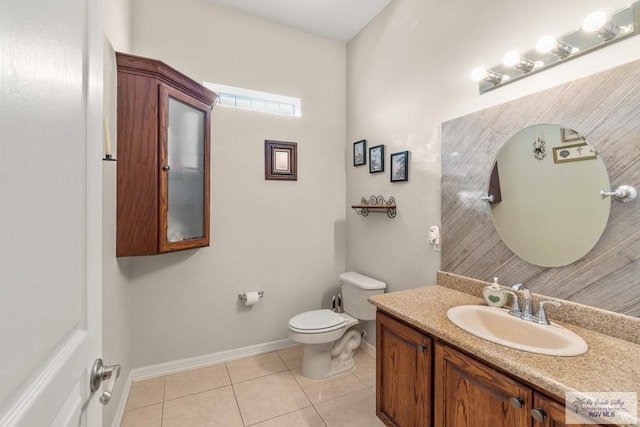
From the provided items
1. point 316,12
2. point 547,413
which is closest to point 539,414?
point 547,413

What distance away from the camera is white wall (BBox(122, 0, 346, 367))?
221 cm

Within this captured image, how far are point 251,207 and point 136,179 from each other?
3.28 ft

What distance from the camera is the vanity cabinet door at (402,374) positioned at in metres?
1.31

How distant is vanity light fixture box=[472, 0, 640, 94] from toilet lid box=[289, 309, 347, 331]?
183 centimetres

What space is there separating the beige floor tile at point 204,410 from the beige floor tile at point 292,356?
53 cm

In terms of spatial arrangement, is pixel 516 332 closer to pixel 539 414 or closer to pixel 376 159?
pixel 539 414

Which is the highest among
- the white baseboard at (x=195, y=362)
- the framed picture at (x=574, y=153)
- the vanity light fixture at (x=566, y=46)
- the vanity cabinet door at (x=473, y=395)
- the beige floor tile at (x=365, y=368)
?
the vanity light fixture at (x=566, y=46)

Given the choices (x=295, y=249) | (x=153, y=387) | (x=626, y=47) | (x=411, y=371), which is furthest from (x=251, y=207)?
(x=626, y=47)

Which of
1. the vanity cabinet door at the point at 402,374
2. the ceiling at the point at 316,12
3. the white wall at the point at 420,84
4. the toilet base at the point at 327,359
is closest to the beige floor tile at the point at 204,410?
the toilet base at the point at 327,359

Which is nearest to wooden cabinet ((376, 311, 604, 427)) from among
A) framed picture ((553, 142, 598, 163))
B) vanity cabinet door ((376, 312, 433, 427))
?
vanity cabinet door ((376, 312, 433, 427))

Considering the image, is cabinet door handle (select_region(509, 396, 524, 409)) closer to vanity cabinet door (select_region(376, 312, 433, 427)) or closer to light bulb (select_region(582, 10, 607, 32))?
vanity cabinet door (select_region(376, 312, 433, 427))


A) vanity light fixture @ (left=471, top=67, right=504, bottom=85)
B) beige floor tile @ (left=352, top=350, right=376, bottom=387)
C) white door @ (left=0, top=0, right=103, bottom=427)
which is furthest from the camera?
beige floor tile @ (left=352, top=350, right=376, bottom=387)

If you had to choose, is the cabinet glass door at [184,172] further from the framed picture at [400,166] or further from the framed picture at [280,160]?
the framed picture at [400,166]

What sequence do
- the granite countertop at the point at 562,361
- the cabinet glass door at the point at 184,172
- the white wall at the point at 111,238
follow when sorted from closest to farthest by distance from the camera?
the granite countertop at the point at 562,361 → the white wall at the point at 111,238 → the cabinet glass door at the point at 184,172
